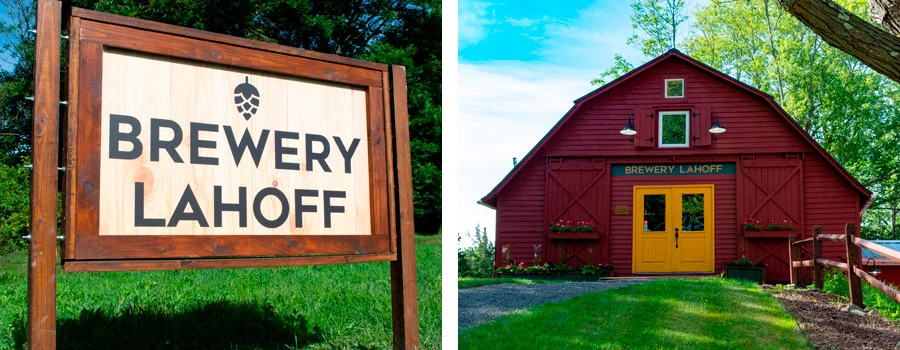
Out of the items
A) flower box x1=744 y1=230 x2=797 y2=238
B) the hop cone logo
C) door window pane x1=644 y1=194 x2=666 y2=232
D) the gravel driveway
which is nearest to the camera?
the hop cone logo

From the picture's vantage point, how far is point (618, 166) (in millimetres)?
10461

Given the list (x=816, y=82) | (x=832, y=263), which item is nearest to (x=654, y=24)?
(x=816, y=82)

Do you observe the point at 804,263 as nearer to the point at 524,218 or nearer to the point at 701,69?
the point at 701,69

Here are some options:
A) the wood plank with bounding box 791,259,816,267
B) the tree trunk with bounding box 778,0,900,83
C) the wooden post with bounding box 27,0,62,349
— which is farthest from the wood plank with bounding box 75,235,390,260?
the wood plank with bounding box 791,259,816,267

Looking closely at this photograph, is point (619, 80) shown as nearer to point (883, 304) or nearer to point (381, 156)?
point (883, 304)

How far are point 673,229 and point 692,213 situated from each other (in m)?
0.33

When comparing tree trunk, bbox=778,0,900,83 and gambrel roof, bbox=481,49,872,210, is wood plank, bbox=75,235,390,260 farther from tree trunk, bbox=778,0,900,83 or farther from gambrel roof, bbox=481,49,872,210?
gambrel roof, bbox=481,49,872,210

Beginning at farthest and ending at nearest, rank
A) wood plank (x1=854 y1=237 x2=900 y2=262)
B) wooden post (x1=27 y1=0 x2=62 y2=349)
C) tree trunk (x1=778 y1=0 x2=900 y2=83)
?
wood plank (x1=854 y1=237 x2=900 y2=262), tree trunk (x1=778 y1=0 x2=900 y2=83), wooden post (x1=27 y1=0 x2=62 y2=349)

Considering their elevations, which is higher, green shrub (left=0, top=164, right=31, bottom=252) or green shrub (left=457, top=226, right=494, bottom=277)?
green shrub (left=0, top=164, right=31, bottom=252)

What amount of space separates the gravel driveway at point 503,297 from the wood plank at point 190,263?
1.94 meters

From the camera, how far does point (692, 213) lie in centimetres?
1020

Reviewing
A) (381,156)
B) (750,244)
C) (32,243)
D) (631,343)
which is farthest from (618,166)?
(32,243)

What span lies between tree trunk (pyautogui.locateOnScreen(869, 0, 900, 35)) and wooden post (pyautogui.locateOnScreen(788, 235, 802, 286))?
480 cm

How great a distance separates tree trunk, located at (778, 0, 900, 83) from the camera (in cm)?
423
